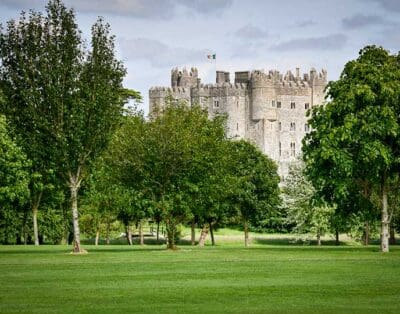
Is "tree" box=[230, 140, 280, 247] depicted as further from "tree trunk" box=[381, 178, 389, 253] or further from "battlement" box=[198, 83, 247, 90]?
"battlement" box=[198, 83, 247, 90]

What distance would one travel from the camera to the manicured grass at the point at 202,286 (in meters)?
24.4

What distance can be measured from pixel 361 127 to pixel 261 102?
118 m

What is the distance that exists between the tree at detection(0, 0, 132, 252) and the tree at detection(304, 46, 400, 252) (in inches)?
420

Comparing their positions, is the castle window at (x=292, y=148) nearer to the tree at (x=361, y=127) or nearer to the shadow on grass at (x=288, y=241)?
the shadow on grass at (x=288, y=241)

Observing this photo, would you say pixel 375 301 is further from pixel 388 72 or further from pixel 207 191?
pixel 207 191

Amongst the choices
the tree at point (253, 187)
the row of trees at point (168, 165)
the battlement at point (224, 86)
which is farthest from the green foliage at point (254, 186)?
the battlement at point (224, 86)

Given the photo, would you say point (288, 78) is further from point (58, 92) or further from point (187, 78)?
point (58, 92)

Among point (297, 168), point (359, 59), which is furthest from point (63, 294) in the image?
point (297, 168)

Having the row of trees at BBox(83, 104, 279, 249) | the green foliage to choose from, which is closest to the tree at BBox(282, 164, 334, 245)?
the green foliage

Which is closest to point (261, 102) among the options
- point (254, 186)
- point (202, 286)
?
point (254, 186)

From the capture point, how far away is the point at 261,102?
168 meters

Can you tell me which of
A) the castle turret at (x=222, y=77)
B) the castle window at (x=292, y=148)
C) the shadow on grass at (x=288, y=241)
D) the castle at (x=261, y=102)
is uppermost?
the castle turret at (x=222, y=77)

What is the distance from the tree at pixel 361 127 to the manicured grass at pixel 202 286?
29.0ft

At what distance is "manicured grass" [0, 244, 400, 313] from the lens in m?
24.4
